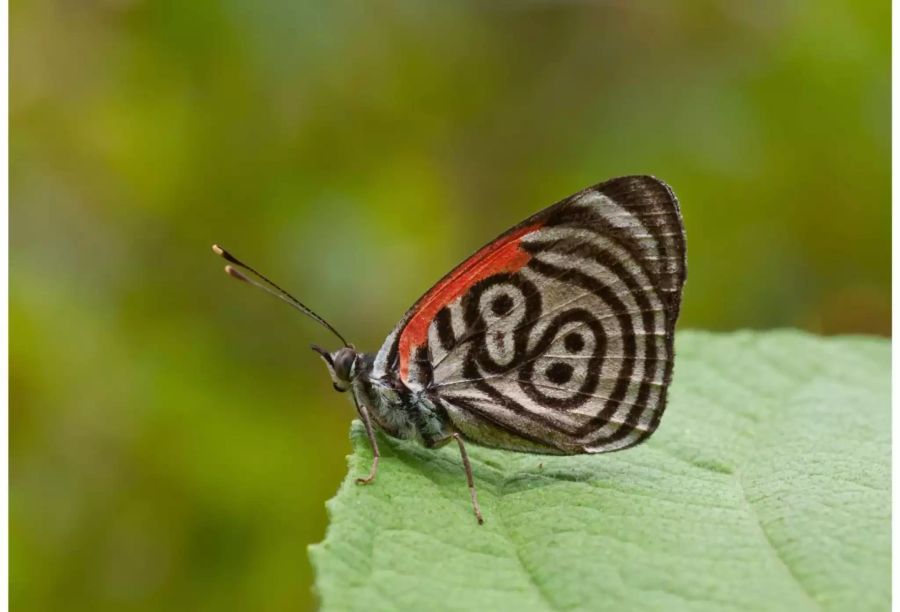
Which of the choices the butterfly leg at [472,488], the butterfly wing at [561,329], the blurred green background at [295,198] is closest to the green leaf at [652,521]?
the butterfly leg at [472,488]

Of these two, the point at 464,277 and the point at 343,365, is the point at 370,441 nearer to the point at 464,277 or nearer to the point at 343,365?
the point at 343,365

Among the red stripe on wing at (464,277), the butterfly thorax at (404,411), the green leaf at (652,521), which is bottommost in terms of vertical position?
the green leaf at (652,521)

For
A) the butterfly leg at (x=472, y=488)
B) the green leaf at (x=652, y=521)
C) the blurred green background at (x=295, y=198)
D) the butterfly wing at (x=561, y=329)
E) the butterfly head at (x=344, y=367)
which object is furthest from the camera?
the blurred green background at (x=295, y=198)

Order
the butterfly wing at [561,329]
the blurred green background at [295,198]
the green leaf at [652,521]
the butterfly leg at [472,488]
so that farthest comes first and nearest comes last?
the blurred green background at [295,198] < the butterfly wing at [561,329] < the butterfly leg at [472,488] < the green leaf at [652,521]

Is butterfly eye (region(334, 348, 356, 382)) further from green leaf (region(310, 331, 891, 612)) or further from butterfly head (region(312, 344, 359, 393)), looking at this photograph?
green leaf (region(310, 331, 891, 612))

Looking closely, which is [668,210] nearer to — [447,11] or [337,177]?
[337,177]

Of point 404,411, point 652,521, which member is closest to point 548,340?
point 404,411

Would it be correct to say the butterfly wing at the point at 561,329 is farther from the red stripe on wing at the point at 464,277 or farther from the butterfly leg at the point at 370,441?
the butterfly leg at the point at 370,441
